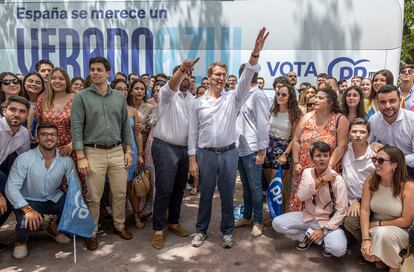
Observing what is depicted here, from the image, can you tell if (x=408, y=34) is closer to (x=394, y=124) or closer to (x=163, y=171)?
(x=394, y=124)

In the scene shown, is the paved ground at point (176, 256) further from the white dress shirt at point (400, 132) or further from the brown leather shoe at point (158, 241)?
the white dress shirt at point (400, 132)

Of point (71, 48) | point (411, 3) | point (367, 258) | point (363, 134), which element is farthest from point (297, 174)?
point (411, 3)

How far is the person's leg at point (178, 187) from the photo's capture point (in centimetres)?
369

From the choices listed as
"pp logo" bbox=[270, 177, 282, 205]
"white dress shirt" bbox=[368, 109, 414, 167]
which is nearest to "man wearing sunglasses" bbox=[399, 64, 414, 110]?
"white dress shirt" bbox=[368, 109, 414, 167]

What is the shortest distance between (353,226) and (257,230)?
1.01 meters

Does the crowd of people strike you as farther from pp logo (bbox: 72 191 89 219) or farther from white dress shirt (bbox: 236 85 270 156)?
pp logo (bbox: 72 191 89 219)

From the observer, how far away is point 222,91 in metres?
3.55

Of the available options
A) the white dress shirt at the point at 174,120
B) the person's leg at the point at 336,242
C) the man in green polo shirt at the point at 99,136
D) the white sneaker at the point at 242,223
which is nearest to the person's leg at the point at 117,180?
the man in green polo shirt at the point at 99,136

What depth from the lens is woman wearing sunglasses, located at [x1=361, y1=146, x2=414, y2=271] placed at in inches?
118

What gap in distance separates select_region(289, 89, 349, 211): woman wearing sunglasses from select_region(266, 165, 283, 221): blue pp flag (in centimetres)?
15

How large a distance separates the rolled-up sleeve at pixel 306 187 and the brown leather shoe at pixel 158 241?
144cm

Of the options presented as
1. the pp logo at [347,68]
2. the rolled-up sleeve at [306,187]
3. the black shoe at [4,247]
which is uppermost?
the pp logo at [347,68]

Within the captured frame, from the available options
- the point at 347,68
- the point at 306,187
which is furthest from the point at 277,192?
the point at 347,68

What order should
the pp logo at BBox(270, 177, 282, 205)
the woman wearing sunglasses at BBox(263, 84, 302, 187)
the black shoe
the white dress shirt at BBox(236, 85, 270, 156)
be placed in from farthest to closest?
1. the woman wearing sunglasses at BBox(263, 84, 302, 187)
2. the pp logo at BBox(270, 177, 282, 205)
3. the white dress shirt at BBox(236, 85, 270, 156)
4. the black shoe
